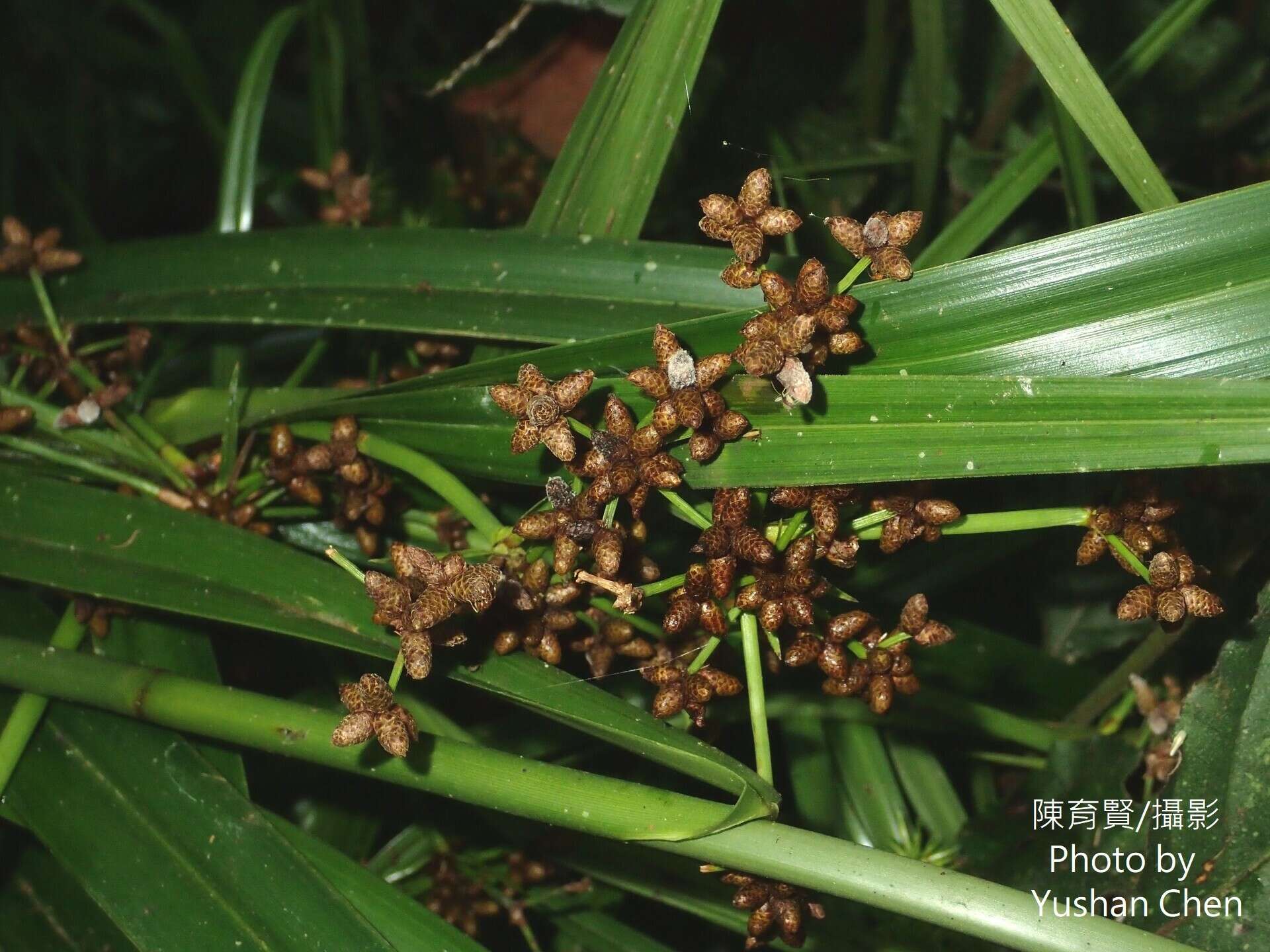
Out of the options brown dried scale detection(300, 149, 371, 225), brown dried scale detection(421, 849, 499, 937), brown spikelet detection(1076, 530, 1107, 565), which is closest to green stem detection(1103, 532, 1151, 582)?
brown spikelet detection(1076, 530, 1107, 565)

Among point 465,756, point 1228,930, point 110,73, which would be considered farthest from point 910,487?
point 110,73

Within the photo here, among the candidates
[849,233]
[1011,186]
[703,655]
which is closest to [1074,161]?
[1011,186]

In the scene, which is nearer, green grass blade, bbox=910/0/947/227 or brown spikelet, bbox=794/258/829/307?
brown spikelet, bbox=794/258/829/307

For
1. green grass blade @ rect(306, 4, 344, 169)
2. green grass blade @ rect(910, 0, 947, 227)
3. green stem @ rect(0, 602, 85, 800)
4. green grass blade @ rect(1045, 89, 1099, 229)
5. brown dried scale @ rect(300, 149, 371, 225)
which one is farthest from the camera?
green grass blade @ rect(306, 4, 344, 169)

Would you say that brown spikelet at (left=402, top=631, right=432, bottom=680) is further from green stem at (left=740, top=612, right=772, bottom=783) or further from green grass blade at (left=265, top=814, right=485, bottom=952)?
green grass blade at (left=265, top=814, right=485, bottom=952)

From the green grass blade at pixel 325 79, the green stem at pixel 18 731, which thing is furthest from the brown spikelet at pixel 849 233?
the green grass blade at pixel 325 79

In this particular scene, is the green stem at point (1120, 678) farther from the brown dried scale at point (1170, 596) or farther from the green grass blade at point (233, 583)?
the green grass blade at point (233, 583)
